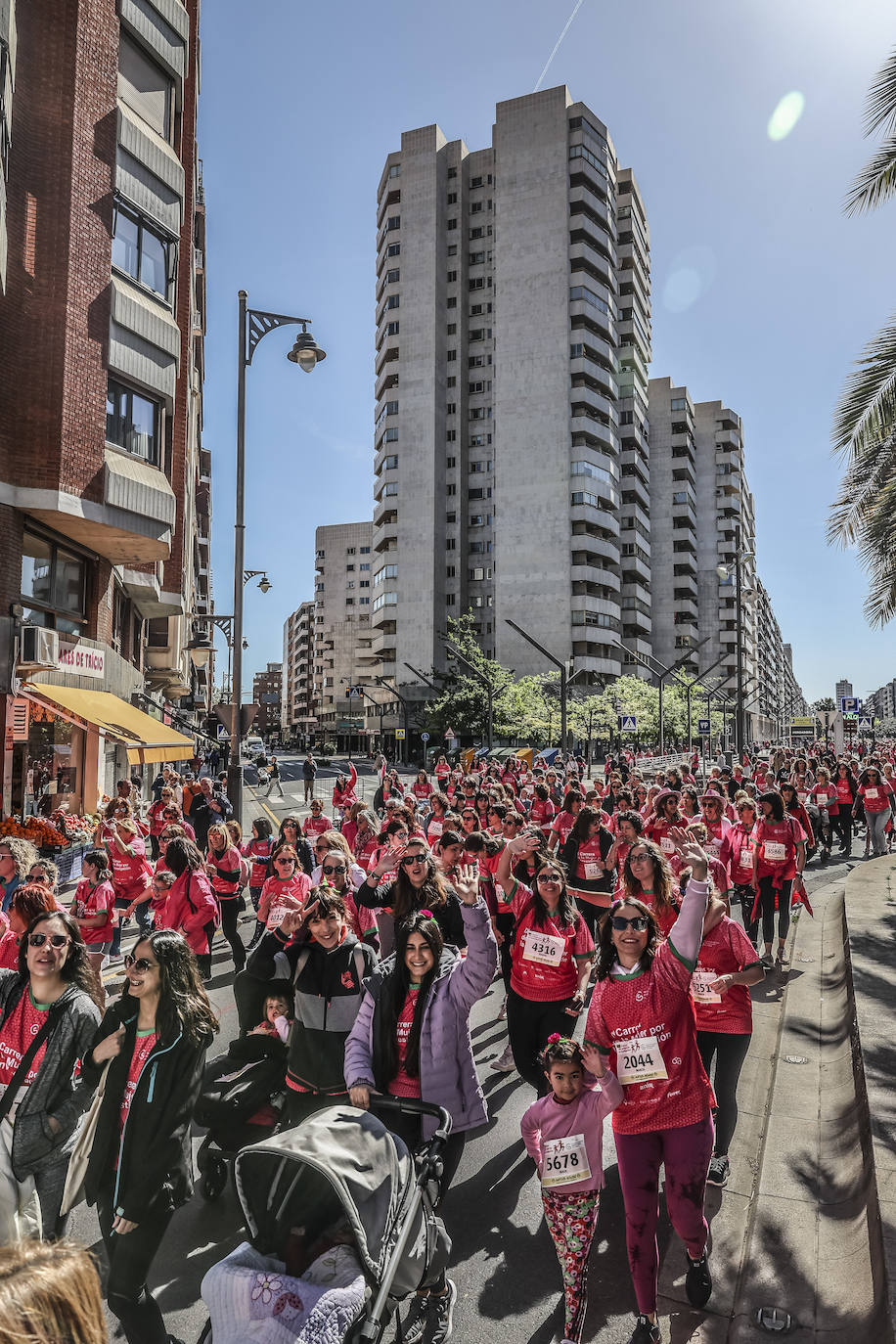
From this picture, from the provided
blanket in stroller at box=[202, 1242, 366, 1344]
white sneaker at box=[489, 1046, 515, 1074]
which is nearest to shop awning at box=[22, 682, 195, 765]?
white sneaker at box=[489, 1046, 515, 1074]

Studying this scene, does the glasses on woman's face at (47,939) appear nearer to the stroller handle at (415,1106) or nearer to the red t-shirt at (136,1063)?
the red t-shirt at (136,1063)

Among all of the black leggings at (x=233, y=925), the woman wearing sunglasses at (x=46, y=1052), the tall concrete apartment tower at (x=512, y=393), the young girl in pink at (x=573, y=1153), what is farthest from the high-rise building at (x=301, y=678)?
the young girl in pink at (x=573, y=1153)

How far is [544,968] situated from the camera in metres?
5.66

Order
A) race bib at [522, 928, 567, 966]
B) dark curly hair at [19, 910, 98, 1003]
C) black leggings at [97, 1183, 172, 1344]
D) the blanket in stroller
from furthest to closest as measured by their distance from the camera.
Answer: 1. race bib at [522, 928, 567, 966]
2. dark curly hair at [19, 910, 98, 1003]
3. black leggings at [97, 1183, 172, 1344]
4. the blanket in stroller

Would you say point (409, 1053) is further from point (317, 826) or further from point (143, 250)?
point (143, 250)

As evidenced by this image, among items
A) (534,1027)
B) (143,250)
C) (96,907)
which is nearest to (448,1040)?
(534,1027)

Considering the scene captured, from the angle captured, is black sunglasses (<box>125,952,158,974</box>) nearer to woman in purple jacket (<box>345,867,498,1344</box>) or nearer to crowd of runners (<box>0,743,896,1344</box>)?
crowd of runners (<box>0,743,896,1344</box>)

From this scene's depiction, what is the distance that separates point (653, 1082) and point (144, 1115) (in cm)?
220

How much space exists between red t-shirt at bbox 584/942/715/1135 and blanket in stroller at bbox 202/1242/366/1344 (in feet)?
5.18

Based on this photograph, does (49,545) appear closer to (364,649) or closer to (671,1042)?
(671,1042)

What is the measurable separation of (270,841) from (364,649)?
114 metres

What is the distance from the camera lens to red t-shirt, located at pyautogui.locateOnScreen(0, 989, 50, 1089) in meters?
3.95

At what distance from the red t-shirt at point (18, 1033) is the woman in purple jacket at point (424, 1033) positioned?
146cm

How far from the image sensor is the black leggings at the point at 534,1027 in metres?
5.68
